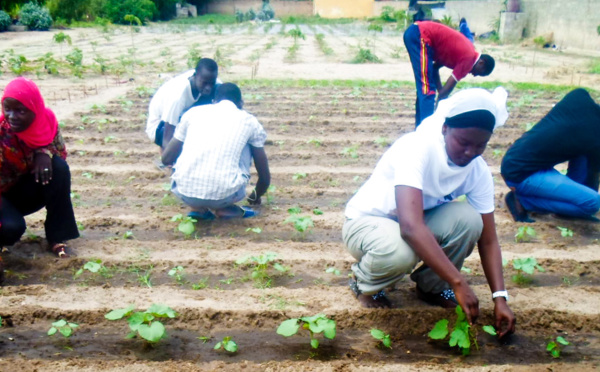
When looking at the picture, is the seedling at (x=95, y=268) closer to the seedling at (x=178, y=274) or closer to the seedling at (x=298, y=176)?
the seedling at (x=178, y=274)

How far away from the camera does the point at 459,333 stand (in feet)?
7.82

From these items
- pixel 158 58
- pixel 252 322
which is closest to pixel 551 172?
pixel 252 322

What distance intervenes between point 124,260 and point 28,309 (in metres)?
0.65

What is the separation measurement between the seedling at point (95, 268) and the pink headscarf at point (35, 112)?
702mm

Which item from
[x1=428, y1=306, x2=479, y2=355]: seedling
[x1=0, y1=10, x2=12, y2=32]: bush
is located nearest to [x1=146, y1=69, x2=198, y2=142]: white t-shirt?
[x1=428, y1=306, x2=479, y2=355]: seedling

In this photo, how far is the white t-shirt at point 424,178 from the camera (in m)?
2.41

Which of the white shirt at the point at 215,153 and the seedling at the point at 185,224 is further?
the white shirt at the point at 215,153

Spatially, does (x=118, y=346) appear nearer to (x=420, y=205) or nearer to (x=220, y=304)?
(x=220, y=304)

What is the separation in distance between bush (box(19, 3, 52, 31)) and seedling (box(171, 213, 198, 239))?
2264 cm

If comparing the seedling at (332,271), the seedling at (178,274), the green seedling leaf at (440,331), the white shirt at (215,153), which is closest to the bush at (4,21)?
the white shirt at (215,153)

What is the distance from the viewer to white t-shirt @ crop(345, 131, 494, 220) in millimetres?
2408

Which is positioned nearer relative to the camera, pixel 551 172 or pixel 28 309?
pixel 28 309

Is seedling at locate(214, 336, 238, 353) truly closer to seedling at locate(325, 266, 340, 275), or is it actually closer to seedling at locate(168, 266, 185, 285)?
seedling at locate(168, 266, 185, 285)

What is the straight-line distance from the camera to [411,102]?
27.1ft
